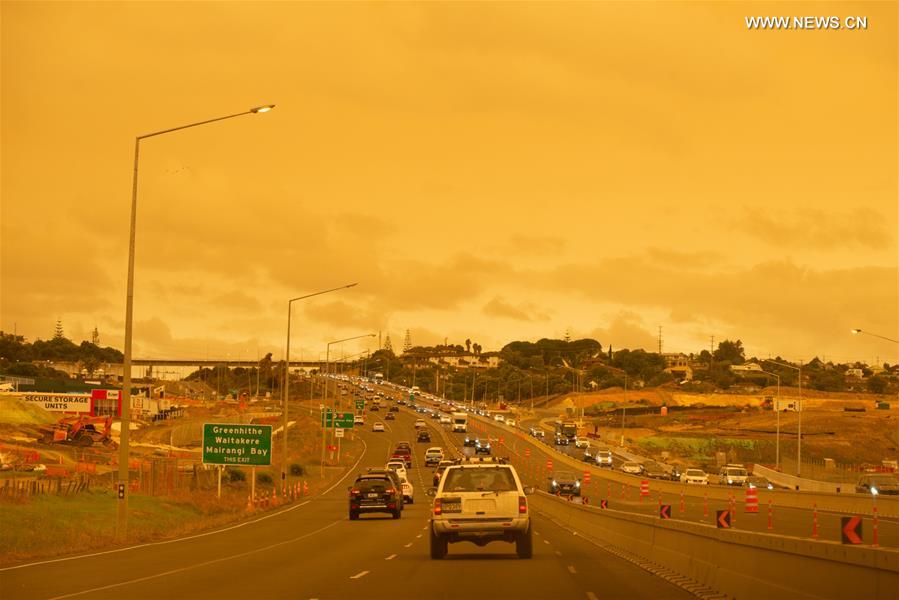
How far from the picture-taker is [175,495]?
166 feet

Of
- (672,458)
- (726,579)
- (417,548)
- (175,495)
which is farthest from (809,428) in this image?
(726,579)

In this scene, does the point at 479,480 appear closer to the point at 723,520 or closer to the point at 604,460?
the point at 723,520

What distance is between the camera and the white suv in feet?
78.0

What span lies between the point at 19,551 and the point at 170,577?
27.3 ft

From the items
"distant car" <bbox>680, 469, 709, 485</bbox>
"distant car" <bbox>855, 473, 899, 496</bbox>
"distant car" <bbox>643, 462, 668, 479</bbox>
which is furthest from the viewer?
"distant car" <bbox>643, 462, 668, 479</bbox>

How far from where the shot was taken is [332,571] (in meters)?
21.9

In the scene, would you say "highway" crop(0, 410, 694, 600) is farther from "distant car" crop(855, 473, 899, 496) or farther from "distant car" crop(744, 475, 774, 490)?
"distant car" crop(744, 475, 774, 490)

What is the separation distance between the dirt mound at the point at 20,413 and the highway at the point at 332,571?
7206 centimetres

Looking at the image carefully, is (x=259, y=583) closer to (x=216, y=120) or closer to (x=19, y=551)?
(x=19, y=551)

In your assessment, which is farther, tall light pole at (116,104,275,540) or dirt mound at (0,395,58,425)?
dirt mound at (0,395,58,425)

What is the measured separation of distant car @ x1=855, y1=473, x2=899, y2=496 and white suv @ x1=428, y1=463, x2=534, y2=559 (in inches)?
1433

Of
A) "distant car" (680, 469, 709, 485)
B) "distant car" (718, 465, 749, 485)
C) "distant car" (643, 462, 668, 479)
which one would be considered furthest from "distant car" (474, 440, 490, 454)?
"distant car" (680, 469, 709, 485)

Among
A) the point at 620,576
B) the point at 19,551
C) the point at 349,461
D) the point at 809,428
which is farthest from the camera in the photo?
the point at 809,428

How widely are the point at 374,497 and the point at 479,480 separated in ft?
70.3
